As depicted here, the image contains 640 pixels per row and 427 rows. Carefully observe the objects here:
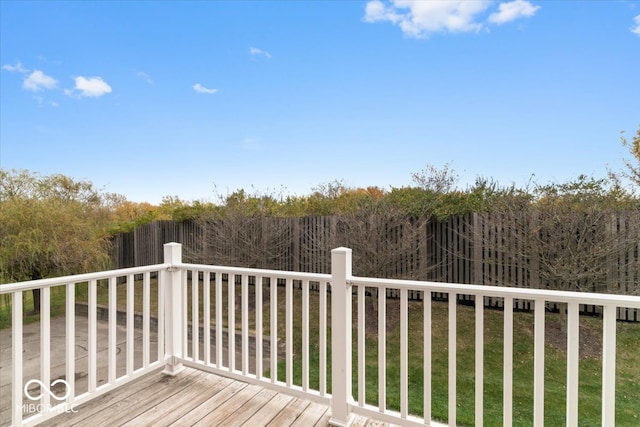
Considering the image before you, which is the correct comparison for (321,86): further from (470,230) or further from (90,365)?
(90,365)

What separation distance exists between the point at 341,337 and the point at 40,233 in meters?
5.76

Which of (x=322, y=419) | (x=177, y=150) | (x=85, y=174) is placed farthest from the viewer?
(x=85, y=174)

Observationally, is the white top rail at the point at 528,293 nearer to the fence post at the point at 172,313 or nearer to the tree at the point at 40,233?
the fence post at the point at 172,313

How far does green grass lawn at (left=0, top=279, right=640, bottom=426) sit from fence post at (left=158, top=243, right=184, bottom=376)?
1.31 m

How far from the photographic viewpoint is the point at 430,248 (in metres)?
5.18

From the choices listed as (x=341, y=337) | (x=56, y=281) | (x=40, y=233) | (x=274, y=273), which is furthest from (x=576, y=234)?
(x=40, y=233)

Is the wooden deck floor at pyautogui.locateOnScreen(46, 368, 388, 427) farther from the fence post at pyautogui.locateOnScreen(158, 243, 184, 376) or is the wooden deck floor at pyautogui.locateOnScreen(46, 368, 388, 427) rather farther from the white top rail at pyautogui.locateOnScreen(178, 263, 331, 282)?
the white top rail at pyautogui.locateOnScreen(178, 263, 331, 282)

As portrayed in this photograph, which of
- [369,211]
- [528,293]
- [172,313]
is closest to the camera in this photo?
[528,293]

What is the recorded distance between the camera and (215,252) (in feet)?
20.7

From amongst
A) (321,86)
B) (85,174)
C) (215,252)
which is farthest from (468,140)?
(85,174)

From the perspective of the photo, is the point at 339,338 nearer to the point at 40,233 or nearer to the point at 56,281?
the point at 56,281

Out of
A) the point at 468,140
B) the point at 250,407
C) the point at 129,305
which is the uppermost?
the point at 468,140

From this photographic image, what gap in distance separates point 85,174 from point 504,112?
11.5 metres

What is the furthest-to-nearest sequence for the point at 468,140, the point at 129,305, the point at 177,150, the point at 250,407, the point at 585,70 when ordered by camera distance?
1. the point at 177,150
2. the point at 468,140
3. the point at 585,70
4. the point at 129,305
5. the point at 250,407
